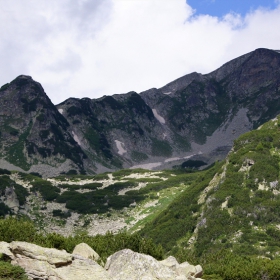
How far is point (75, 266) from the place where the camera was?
18.1m

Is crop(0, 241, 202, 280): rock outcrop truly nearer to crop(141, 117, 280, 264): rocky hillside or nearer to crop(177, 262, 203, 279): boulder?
crop(177, 262, 203, 279): boulder

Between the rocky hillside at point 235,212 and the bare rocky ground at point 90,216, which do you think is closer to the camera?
the rocky hillside at point 235,212

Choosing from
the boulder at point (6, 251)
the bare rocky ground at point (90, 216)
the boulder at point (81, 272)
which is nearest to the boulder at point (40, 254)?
the boulder at point (6, 251)

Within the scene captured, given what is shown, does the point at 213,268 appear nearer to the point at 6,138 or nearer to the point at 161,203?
the point at 161,203

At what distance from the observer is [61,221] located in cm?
6806

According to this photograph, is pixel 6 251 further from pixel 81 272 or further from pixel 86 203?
pixel 86 203

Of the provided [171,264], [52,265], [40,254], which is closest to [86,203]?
[171,264]

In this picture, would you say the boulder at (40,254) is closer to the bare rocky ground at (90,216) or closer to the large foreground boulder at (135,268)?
the large foreground boulder at (135,268)

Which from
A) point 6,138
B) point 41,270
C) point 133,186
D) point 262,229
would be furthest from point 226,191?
point 6,138

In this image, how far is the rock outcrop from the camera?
56.3ft

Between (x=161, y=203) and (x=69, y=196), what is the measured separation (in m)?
24.6

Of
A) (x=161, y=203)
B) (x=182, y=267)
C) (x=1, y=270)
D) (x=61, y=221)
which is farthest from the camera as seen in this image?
(x=161, y=203)

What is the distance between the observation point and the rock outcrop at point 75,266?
17172mm

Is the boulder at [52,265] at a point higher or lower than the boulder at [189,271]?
higher
